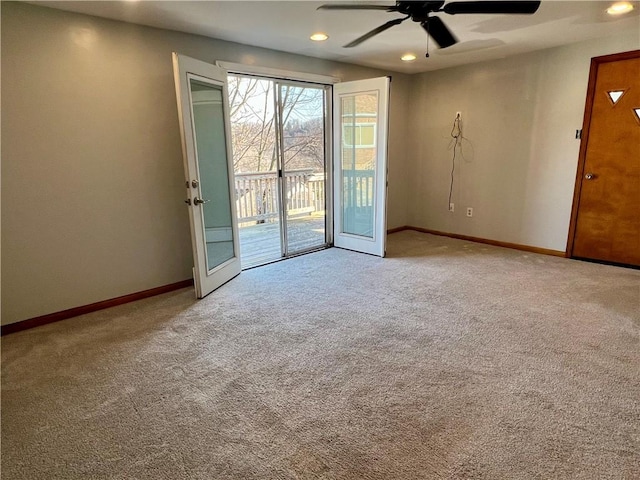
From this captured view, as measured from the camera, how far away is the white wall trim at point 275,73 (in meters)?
3.65

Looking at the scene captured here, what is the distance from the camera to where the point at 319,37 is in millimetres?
3469

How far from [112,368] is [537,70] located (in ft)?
16.7

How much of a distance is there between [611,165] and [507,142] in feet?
3.73

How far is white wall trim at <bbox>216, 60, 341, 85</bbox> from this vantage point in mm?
3648

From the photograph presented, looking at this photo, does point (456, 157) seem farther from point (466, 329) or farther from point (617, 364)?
point (617, 364)

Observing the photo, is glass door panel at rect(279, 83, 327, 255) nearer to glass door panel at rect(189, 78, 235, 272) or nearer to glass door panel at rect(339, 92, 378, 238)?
glass door panel at rect(339, 92, 378, 238)

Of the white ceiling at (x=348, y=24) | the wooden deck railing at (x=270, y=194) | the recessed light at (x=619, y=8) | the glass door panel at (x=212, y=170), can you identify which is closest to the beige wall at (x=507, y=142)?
the white ceiling at (x=348, y=24)

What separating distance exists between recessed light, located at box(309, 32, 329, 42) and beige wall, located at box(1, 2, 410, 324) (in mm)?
822

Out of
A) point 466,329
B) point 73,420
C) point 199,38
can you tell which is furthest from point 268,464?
point 199,38

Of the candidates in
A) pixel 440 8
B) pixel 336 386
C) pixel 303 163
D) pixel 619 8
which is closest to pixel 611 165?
pixel 619 8

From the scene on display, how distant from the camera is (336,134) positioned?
4613 millimetres

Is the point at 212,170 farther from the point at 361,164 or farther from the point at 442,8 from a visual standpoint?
the point at 442,8

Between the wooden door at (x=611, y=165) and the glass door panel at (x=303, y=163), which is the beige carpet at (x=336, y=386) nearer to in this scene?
the wooden door at (x=611, y=165)

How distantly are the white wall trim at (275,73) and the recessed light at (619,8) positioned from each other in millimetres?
2688
